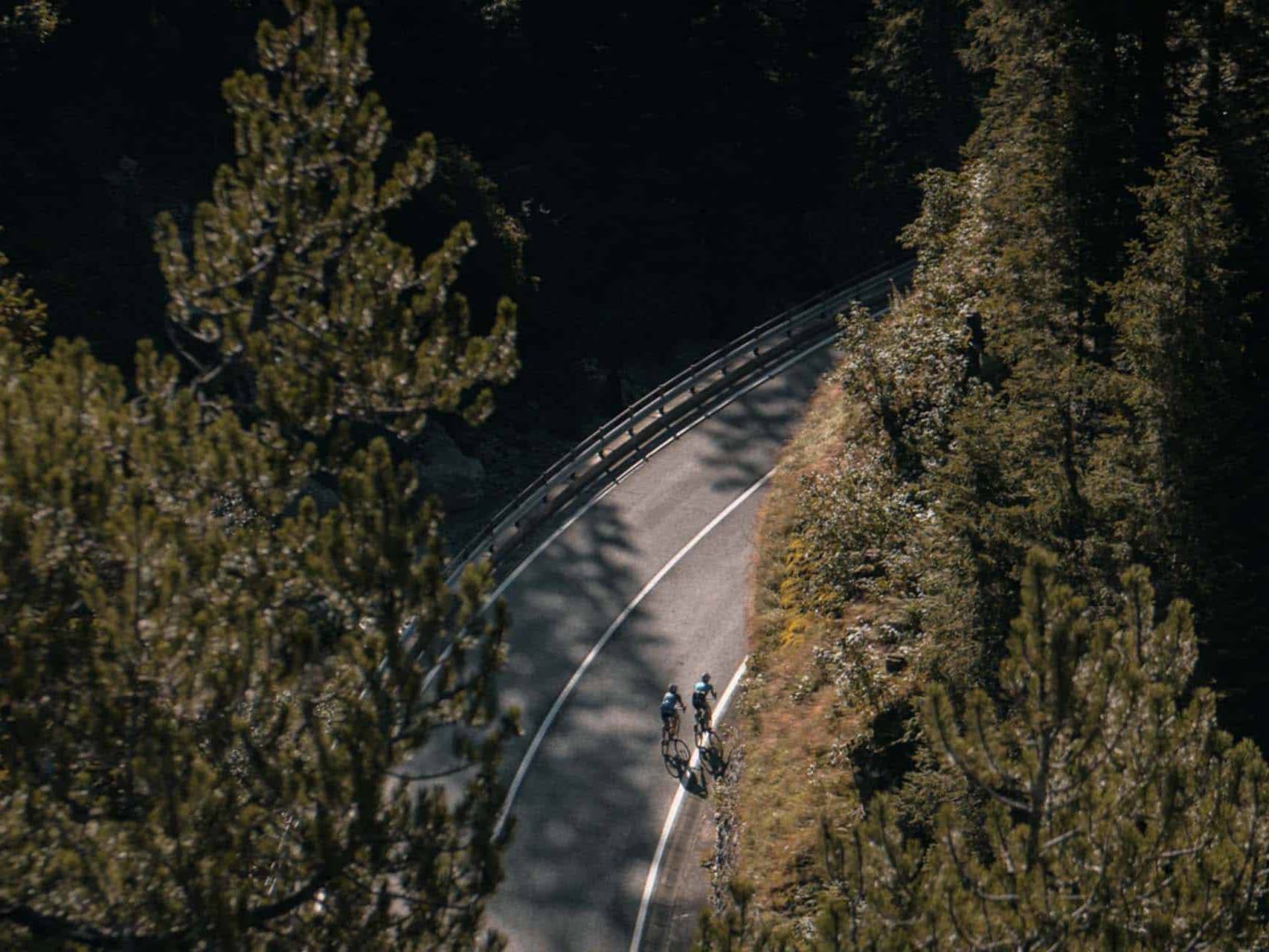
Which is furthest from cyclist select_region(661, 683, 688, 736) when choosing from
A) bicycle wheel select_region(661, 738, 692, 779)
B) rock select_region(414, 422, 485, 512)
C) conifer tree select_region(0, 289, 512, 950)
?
rock select_region(414, 422, 485, 512)

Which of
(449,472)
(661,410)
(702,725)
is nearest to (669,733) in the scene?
(702,725)

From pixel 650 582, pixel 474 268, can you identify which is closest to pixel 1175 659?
pixel 650 582

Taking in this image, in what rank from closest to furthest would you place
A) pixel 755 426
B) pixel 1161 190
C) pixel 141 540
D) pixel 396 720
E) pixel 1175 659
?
1. pixel 141 540
2. pixel 396 720
3. pixel 1175 659
4. pixel 1161 190
5. pixel 755 426

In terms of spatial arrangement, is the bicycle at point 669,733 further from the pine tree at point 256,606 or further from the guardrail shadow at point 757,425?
the pine tree at point 256,606

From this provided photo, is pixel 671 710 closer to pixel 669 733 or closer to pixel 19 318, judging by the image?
pixel 669 733

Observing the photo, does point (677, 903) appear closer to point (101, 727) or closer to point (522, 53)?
point (101, 727)

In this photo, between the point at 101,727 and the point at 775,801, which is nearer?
the point at 101,727
